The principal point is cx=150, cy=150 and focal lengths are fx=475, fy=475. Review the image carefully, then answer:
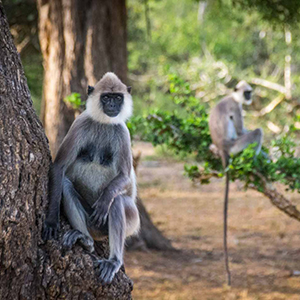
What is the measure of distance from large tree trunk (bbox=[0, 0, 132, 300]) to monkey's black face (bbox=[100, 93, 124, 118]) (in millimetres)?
817

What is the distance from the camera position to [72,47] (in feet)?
20.8

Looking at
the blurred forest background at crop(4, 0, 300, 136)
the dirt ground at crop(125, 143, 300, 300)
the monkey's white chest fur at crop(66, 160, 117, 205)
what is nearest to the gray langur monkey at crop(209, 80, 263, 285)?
the blurred forest background at crop(4, 0, 300, 136)

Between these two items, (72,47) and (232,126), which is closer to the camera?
(72,47)

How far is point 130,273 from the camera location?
6074 mm

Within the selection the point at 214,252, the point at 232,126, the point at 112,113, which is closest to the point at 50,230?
the point at 112,113

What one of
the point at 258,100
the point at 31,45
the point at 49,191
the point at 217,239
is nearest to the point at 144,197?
the point at 217,239

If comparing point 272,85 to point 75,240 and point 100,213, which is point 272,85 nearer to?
point 100,213

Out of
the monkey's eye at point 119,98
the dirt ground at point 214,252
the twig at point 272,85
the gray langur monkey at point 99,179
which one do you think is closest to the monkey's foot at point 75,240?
the gray langur monkey at point 99,179

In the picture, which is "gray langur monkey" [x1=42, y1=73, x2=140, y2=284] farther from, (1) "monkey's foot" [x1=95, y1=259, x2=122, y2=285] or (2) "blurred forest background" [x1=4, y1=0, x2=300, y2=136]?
(2) "blurred forest background" [x1=4, y1=0, x2=300, y2=136]

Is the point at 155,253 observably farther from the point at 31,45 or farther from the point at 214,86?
the point at 214,86

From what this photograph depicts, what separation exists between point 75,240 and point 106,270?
23 centimetres

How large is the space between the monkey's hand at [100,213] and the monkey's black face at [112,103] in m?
0.69

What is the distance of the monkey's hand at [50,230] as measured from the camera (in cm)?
243

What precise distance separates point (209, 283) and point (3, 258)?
13.4 ft
